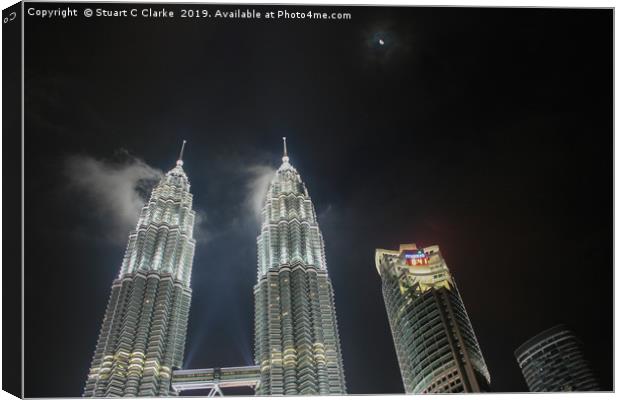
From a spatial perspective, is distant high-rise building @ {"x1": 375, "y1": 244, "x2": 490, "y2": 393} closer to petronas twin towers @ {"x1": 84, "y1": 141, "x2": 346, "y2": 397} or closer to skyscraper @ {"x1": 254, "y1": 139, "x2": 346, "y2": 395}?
skyscraper @ {"x1": 254, "y1": 139, "x2": 346, "y2": 395}

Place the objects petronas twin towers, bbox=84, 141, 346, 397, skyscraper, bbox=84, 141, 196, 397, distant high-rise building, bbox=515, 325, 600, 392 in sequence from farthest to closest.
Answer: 1. distant high-rise building, bbox=515, 325, 600, 392
2. petronas twin towers, bbox=84, 141, 346, 397
3. skyscraper, bbox=84, 141, 196, 397

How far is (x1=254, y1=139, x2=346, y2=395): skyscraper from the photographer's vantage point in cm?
2475

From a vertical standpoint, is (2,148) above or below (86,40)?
below

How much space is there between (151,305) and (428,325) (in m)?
13.4

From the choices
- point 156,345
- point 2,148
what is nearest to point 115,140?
point 2,148

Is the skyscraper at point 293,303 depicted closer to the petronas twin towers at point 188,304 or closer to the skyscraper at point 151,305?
the petronas twin towers at point 188,304

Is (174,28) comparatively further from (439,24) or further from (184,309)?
(184,309)

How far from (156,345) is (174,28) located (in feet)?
54.9

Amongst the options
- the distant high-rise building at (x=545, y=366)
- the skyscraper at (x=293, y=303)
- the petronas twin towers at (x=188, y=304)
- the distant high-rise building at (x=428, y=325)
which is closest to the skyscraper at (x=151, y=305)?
the petronas twin towers at (x=188, y=304)

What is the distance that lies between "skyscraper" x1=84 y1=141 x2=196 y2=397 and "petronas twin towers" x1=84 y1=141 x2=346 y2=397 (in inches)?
1.8

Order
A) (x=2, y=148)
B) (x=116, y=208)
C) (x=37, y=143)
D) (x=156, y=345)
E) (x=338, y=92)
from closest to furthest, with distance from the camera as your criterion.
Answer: (x=2, y=148) < (x=37, y=143) < (x=338, y=92) < (x=116, y=208) < (x=156, y=345)

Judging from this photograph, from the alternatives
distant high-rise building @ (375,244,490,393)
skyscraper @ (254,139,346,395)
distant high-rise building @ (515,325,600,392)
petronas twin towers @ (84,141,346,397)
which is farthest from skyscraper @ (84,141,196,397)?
distant high-rise building @ (515,325,600,392)

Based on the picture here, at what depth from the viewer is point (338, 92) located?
47.1ft

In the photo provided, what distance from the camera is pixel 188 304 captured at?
94.6 feet
